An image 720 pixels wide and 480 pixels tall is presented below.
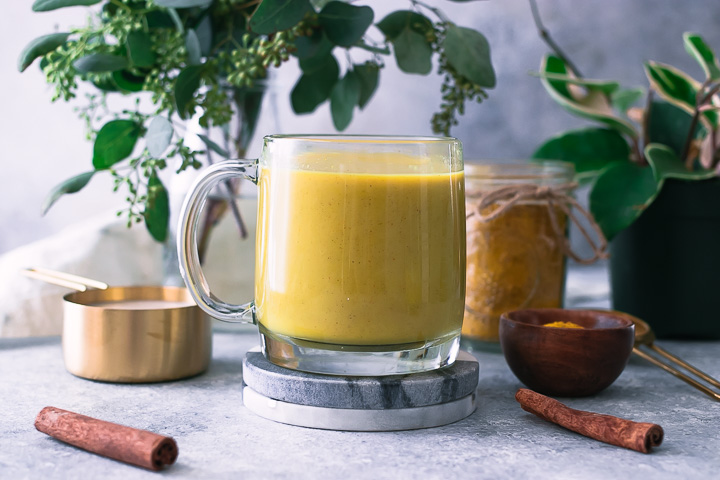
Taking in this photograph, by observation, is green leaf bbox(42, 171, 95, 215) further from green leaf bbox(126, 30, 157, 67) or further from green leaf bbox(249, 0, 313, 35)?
green leaf bbox(249, 0, 313, 35)

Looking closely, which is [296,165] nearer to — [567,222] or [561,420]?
[561,420]

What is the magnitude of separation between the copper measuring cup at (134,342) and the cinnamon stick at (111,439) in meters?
0.14

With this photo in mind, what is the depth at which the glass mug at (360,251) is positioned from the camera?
63cm

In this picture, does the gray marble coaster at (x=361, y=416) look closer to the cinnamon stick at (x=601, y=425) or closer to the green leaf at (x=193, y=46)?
the cinnamon stick at (x=601, y=425)

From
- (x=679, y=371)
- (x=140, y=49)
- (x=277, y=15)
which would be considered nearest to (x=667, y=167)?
(x=679, y=371)

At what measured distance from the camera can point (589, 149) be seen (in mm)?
1109

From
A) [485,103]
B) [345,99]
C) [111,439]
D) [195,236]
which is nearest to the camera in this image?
[111,439]

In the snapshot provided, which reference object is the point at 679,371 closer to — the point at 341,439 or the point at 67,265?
the point at 341,439

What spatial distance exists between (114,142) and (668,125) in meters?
0.75

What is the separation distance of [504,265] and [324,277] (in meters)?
0.34

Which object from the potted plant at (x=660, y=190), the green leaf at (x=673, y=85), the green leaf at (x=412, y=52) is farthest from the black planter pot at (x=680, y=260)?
the green leaf at (x=412, y=52)

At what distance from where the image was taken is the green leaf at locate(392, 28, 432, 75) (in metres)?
0.89

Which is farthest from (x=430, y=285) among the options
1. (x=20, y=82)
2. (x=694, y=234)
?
(x=20, y=82)

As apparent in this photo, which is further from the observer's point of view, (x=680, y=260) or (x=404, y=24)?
(x=680, y=260)
